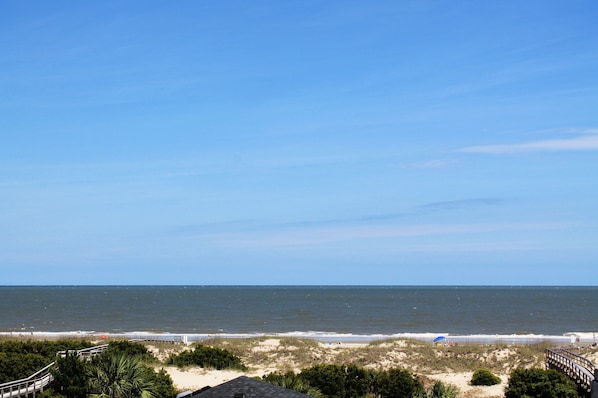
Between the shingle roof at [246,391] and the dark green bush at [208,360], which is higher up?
the shingle roof at [246,391]

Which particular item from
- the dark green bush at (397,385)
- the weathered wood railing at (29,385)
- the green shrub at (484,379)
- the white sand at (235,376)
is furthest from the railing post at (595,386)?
the weathered wood railing at (29,385)

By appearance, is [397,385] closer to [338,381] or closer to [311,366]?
[338,381]

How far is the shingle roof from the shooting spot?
16656 mm

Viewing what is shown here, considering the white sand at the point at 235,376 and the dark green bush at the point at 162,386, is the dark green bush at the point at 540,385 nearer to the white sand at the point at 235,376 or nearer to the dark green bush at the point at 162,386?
the white sand at the point at 235,376

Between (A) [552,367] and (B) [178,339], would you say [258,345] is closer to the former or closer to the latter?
(B) [178,339]

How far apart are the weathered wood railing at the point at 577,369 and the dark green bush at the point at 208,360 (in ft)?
52.2

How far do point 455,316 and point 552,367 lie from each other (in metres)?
75.8

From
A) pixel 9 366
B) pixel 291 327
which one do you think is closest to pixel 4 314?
pixel 291 327

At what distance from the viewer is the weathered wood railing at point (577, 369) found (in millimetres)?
29602

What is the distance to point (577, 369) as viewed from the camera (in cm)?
3303

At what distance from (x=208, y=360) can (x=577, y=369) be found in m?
18.0

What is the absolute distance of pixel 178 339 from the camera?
5953cm

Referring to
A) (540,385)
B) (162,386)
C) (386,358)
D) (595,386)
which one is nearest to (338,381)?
(162,386)

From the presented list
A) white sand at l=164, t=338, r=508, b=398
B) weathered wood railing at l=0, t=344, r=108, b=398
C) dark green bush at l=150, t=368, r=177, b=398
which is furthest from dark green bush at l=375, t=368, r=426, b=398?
weathered wood railing at l=0, t=344, r=108, b=398
